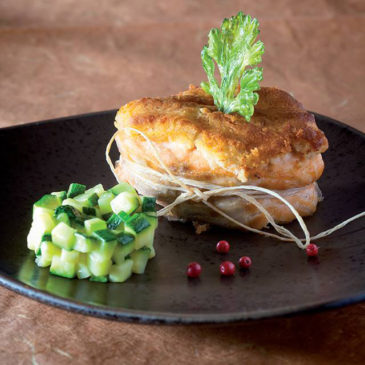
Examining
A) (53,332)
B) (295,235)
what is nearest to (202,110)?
(295,235)

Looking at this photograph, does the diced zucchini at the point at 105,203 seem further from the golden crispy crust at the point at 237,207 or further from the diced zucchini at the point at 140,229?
the golden crispy crust at the point at 237,207

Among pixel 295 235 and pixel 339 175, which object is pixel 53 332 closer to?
pixel 295 235

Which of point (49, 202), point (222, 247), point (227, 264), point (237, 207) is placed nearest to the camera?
point (227, 264)

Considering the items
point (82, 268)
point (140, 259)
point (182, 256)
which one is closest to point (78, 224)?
point (82, 268)

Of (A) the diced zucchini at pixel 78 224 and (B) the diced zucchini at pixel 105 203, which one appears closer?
(A) the diced zucchini at pixel 78 224

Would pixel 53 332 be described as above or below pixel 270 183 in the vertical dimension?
below

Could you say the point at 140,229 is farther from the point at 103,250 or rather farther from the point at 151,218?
the point at 103,250

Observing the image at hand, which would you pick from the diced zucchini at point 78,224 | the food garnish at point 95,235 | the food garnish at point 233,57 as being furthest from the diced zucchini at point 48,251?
the food garnish at point 233,57
